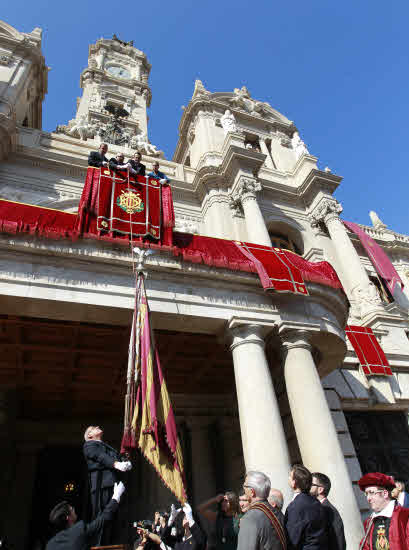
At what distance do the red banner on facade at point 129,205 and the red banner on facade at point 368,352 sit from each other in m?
8.53

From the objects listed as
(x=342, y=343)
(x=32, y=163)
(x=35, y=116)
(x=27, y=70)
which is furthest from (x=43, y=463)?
(x=35, y=116)

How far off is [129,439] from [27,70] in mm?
20268

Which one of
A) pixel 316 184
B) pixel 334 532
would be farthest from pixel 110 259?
pixel 316 184

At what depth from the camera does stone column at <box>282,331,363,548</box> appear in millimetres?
7098

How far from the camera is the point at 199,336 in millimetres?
9508

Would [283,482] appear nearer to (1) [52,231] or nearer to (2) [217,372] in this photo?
(2) [217,372]

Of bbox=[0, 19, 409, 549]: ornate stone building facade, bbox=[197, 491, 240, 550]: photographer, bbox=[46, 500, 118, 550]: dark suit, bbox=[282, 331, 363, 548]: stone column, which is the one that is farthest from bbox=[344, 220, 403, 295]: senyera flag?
bbox=[46, 500, 118, 550]: dark suit

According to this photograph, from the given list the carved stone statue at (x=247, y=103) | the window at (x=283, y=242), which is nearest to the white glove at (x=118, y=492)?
the window at (x=283, y=242)

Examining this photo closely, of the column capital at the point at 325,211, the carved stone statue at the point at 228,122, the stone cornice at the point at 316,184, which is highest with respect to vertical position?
the carved stone statue at the point at 228,122

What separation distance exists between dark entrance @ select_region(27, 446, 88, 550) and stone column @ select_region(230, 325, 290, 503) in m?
7.01

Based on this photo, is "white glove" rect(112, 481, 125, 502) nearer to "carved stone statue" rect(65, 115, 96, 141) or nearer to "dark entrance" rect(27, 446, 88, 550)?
"dark entrance" rect(27, 446, 88, 550)

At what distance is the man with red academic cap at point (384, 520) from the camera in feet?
11.9

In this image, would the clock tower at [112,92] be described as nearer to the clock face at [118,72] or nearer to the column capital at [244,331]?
the clock face at [118,72]

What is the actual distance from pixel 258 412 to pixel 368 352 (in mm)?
7485
